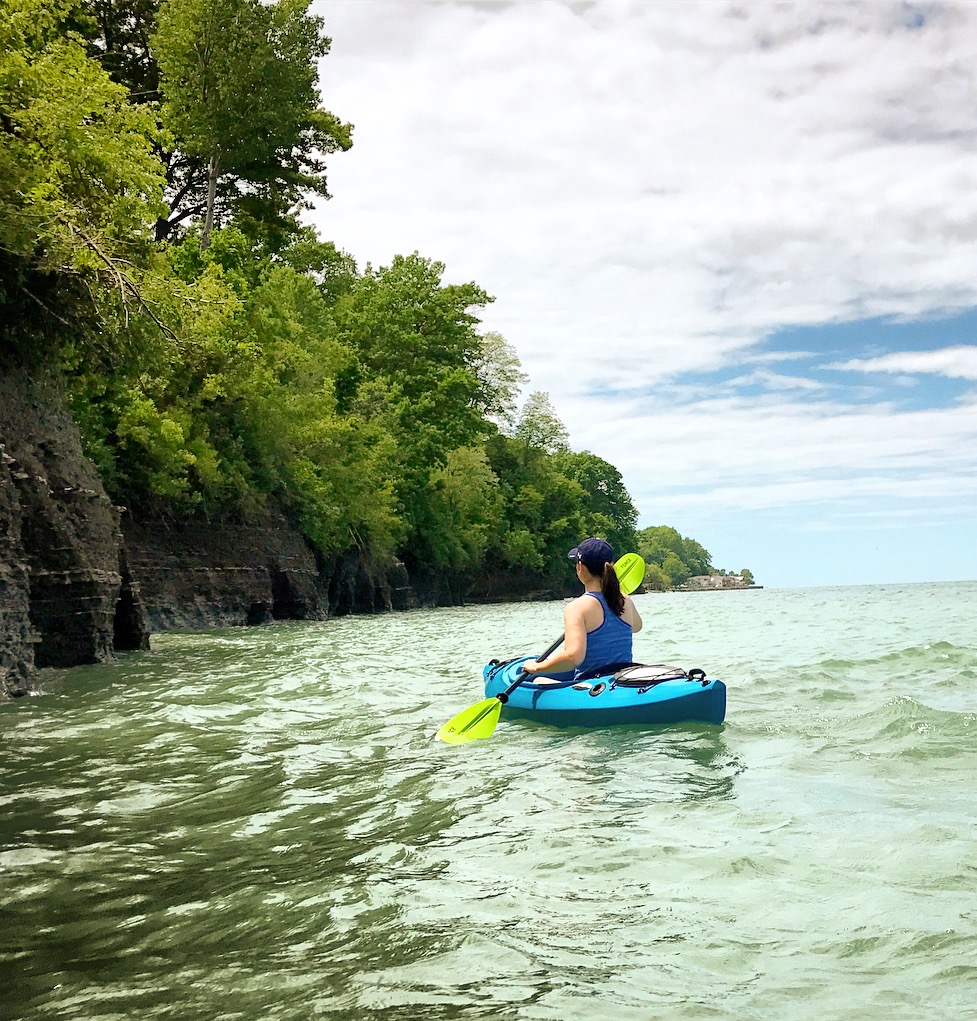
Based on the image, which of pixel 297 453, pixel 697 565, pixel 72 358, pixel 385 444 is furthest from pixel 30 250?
pixel 697 565

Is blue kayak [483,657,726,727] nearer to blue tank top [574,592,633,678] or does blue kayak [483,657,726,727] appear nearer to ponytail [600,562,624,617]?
blue tank top [574,592,633,678]

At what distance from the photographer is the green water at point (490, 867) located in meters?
2.97

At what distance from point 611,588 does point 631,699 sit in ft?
3.16

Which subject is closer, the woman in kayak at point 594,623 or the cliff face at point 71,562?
the woman in kayak at point 594,623

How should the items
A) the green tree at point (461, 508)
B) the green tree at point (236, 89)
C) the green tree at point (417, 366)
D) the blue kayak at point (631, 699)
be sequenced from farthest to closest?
the green tree at point (461, 508) < the green tree at point (417, 366) < the green tree at point (236, 89) < the blue kayak at point (631, 699)

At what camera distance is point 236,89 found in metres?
27.7

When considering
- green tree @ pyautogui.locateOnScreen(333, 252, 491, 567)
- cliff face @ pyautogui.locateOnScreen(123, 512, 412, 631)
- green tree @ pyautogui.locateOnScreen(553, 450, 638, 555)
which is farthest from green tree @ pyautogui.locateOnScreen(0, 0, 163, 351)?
green tree @ pyautogui.locateOnScreen(553, 450, 638, 555)

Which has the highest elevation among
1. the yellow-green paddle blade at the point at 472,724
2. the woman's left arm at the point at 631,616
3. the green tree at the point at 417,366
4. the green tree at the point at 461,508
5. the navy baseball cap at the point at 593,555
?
the green tree at the point at 417,366

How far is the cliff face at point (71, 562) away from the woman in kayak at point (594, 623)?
20.5ft

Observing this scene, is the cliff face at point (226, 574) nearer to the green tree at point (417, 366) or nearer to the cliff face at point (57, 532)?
the cliff face at point (57, 532)

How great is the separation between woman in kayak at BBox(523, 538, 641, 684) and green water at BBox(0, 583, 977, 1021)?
654 mm

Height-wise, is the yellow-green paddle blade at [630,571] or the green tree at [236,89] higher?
the green tree at [236,89]

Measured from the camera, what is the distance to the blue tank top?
7910 mm

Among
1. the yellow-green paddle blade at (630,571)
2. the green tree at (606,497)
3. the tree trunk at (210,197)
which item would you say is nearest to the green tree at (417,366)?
the tree trunk at (210,197)
